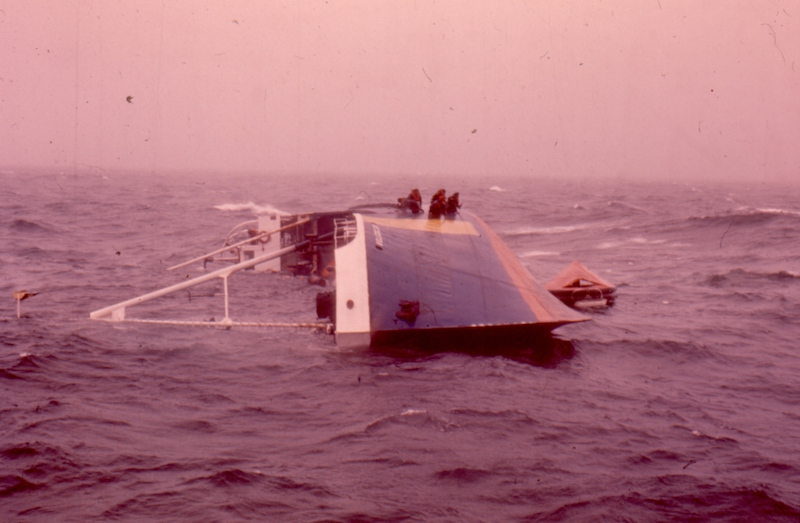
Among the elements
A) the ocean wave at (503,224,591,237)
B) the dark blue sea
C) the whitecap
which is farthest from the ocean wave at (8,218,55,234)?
the whitecap

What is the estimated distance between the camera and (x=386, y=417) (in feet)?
54.5

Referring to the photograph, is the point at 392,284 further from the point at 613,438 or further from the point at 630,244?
the point at 630,244

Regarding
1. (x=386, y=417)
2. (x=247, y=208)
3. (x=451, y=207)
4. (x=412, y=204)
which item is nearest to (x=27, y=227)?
(x=247, y=208)

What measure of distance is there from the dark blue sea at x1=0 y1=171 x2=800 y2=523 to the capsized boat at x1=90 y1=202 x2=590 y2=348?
2.67 feet

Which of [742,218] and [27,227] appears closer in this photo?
[27,227]

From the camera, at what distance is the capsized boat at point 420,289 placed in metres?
20.7

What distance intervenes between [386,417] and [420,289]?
5.92 m

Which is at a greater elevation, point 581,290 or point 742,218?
point 742,218

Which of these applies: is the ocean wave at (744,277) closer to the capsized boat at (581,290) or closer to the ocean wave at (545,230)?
the capsized boat at (581,290)

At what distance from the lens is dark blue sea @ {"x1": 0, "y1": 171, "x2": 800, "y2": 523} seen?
41.2ft

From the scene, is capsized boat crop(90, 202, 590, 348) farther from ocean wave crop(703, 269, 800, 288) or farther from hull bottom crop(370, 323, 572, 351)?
ocean wave crop(703, 269, 800, 288)

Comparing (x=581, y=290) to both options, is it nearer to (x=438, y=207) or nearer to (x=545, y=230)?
(x=438, y=207)

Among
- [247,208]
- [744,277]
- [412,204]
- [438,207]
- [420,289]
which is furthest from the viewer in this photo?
[247,208]

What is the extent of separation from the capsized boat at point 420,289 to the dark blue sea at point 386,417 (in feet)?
2.67
